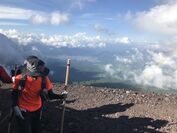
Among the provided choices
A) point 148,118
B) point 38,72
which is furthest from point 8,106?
point 38,72

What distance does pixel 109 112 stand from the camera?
1877 cm

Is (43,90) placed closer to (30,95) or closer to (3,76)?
(30,95)

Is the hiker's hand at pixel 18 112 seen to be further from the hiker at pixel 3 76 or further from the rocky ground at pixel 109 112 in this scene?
the rocky ground at pixel 109 112

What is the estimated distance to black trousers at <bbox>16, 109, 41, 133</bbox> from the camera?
32.1 feet

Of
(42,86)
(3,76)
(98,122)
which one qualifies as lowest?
(98,122)

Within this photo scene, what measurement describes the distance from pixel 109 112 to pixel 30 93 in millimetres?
9487

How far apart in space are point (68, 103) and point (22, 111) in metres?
10.4

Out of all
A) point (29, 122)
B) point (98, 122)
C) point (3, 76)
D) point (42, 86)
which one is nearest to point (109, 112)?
point (98, 122)

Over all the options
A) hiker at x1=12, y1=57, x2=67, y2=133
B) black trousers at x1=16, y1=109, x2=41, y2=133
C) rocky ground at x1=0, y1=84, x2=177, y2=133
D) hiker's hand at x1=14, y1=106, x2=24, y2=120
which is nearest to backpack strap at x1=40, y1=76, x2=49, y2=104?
hiker at x1=12, y1=57, x2=67, y2=133

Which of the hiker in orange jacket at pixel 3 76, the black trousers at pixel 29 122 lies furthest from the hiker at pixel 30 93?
the hiker in orange jacket at pixel 3 76

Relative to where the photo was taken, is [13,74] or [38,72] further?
[13,74]

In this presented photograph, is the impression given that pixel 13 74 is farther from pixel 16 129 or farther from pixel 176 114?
pixel 176 114

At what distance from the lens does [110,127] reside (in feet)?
52.6

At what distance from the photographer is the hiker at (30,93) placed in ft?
31.0
